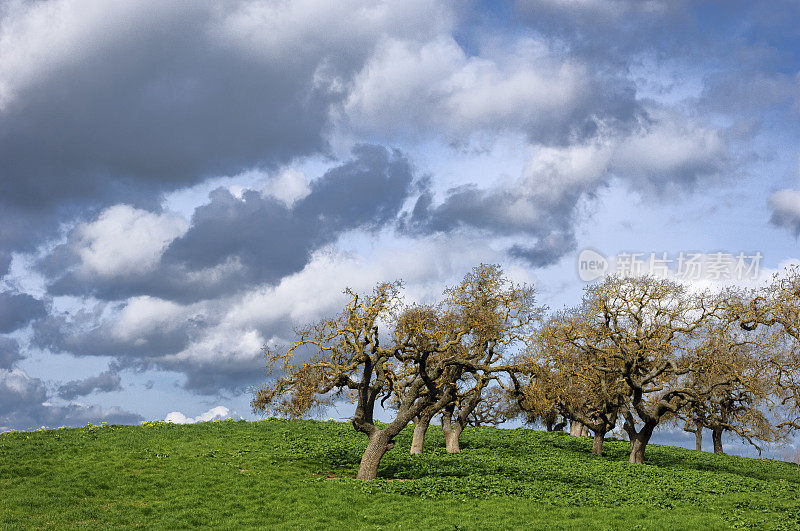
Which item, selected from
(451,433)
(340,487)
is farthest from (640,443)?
(340,487)

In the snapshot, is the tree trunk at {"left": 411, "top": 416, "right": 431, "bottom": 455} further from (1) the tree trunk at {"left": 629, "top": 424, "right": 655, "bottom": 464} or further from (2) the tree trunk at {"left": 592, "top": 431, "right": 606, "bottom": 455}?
(1) the tree trunk at {"left": 629, "top": 424, "right": 655, "bottom": 464}

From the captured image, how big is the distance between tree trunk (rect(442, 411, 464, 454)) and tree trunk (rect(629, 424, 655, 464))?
13.0 meters

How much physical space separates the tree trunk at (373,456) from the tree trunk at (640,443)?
21232mm

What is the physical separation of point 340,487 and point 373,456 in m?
2.86

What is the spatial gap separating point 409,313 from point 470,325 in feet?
12.8

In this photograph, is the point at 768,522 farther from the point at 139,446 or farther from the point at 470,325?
the point at 139,446

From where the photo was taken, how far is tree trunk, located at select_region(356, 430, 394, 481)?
34.2 metres

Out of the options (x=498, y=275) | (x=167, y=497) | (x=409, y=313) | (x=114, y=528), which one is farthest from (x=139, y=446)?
(x=498, y=275)

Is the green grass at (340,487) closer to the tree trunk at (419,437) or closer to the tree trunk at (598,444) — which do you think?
the tree trunk at (419,437)

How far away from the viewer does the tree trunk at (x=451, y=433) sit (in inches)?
1779

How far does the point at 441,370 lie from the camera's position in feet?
114

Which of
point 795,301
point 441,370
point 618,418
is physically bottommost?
point 618,418

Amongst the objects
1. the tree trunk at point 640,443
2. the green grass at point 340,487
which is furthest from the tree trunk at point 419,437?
the tree trunk at point 640,443

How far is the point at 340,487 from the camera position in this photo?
32344 millimetres
